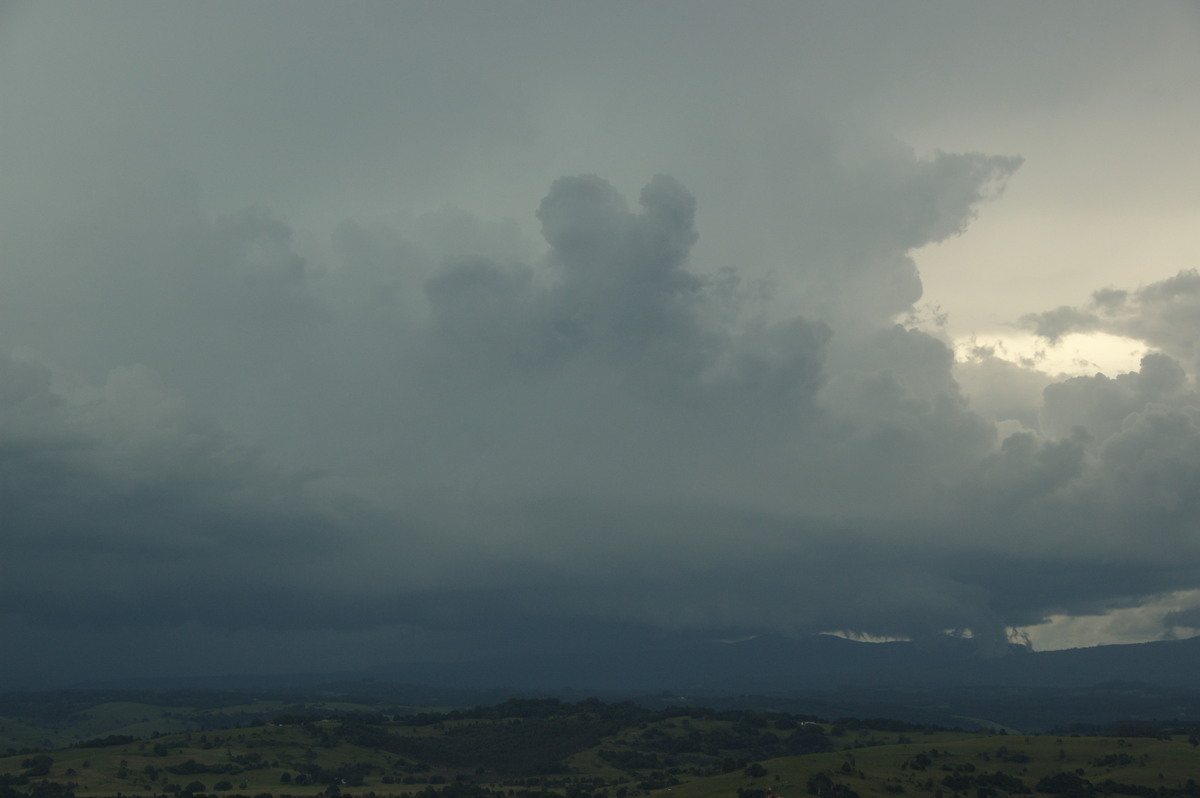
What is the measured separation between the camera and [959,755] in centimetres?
19612

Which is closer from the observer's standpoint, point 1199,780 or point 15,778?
point 1199,780

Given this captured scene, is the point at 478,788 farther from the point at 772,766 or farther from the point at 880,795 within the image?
the point at 880,795

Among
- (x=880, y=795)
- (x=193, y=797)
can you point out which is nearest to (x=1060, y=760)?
(x=880, y=795)

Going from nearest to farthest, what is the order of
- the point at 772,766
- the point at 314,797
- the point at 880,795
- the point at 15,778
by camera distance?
the point at 880,795 < the point at 772,766 < the point at 314,797 < the point at 15,778

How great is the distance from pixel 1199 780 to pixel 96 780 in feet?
698

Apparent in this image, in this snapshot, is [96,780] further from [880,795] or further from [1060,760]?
[1060,760]

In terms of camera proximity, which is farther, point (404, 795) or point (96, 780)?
point (96, 780)

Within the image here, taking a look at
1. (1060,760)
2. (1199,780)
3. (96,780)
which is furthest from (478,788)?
(1199,780)

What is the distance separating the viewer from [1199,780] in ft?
545

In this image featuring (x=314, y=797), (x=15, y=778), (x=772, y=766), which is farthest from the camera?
(x=15, y=778)

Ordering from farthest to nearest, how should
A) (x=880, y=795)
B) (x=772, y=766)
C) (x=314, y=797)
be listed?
(x=314, y=797) < (x=772, y=766) < (x=880, y=795)

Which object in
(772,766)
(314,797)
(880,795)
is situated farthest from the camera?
(314,797)

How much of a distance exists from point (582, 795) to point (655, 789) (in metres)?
14.1

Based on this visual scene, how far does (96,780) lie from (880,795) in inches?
6227
